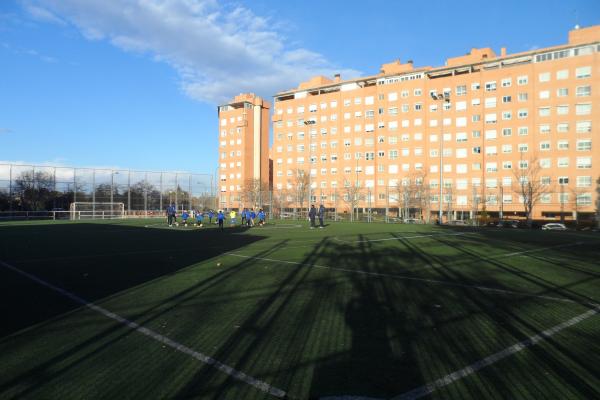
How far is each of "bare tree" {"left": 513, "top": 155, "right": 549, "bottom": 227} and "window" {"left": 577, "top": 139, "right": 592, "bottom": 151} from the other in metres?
5.82

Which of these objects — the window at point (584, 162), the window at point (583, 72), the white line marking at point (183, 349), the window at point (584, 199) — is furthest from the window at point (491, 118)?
the white line marking at point (183, 349)

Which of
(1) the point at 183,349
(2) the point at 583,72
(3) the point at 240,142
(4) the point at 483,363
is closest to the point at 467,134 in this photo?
(2) the point at 583,72

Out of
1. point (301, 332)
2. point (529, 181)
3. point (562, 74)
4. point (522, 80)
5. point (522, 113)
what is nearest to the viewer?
point (301, 332)

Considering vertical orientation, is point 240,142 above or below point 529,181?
above

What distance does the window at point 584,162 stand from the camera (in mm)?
58412

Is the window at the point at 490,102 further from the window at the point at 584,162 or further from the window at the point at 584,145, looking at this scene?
the window at the point at 584,162

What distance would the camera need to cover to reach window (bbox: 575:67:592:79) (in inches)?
2275

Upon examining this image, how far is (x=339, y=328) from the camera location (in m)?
5.39

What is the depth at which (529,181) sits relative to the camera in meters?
59.6

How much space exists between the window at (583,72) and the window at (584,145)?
9489 mm

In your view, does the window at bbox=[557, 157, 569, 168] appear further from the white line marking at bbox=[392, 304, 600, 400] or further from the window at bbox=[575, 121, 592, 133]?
the white line marking at bbox=[392, 304, 600, 400]

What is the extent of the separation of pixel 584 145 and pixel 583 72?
35.5ft

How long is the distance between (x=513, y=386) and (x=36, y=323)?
243 inches

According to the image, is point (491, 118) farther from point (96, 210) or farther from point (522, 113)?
point (96, 210)
